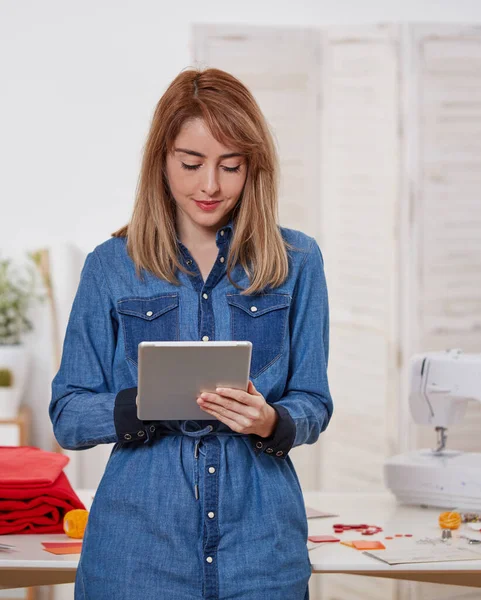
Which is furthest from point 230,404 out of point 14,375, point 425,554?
point 14,375

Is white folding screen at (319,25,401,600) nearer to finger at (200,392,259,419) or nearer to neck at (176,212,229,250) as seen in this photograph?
neck at (176,212,229,250)

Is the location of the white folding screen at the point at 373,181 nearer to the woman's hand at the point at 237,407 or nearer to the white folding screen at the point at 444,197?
the white folding screen at the point at 444,197

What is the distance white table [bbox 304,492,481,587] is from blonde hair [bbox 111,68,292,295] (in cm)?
58

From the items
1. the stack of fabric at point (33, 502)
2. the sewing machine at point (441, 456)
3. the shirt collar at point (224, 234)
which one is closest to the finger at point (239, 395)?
the shirt collar at point (224, 234)

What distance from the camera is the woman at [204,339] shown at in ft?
5.12

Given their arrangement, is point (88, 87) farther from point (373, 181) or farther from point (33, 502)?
point (33, 502)

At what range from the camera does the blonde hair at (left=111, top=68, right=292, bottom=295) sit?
162 centimetres

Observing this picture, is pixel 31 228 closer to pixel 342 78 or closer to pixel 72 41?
pixel 72 41

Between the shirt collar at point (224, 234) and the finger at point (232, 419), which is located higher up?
the shirt collar at point (224, 234)

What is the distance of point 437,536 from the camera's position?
2020 mm

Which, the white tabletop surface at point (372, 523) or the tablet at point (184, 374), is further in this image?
the white tabletop surface at point (372, 523)

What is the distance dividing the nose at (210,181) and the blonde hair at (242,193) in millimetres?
54

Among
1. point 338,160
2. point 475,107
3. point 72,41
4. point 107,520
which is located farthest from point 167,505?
point 72,41

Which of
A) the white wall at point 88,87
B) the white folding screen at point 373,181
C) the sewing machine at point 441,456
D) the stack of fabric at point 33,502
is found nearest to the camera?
the stack of fabric at point 33,502
